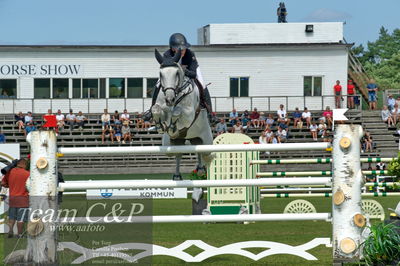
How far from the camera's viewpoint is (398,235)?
707cm

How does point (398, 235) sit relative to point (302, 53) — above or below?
below

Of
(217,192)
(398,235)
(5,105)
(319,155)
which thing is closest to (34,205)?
(398,235)

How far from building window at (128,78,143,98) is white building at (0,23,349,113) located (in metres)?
0.05

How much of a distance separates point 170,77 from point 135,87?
3143 cm

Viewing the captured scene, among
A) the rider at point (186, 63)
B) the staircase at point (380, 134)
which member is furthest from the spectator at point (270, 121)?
the rider at point (186, 63)

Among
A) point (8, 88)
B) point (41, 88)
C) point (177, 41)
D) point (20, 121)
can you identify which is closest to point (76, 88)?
point (41, 88)

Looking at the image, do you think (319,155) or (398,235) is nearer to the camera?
(398,235)

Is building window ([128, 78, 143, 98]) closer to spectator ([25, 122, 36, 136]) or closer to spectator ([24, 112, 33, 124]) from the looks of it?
spectator ([24, 112, 33, 124])

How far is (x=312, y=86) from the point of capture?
40812 millimetres

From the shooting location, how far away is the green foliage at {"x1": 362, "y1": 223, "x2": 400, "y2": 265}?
6.95 metres

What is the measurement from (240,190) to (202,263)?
7005 mm

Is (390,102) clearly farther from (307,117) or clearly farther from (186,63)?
(186,63)

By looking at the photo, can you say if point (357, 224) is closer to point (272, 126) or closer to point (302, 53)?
point (272, 126)

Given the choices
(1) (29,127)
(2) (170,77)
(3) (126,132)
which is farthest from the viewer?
(3) (126,132)
